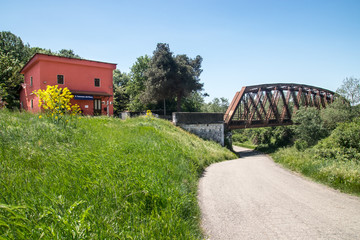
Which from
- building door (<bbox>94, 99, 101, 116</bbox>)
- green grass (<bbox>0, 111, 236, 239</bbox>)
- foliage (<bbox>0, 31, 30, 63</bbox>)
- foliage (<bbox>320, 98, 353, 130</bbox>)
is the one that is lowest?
green grass (<bbox>0, 111, 236, 239</bbox>)

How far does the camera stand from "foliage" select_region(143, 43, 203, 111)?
105 feet

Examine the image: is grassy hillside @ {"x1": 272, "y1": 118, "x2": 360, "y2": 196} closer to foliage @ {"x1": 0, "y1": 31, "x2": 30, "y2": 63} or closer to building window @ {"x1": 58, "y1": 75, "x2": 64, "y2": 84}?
building window @ {"x1": 58, "y1": 75, "x2": 64, "y2": 84}

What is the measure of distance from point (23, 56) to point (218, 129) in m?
Result: 36.2

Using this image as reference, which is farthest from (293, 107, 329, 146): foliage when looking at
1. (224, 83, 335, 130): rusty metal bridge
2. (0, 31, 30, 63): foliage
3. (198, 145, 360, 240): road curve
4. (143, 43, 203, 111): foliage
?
(0, 31, 30, 63): foliage

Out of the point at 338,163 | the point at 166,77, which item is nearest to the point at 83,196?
the point at 338,163

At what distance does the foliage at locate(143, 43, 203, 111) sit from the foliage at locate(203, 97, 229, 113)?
130 ft

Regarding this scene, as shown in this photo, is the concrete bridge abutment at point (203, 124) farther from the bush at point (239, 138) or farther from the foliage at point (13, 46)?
the bush at point (239, 138)

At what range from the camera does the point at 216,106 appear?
74.9 meters

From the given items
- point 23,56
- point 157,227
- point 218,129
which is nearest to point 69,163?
point 157,227

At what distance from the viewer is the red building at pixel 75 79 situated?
2192 cm

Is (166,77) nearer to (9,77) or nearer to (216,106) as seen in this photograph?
(9,77)

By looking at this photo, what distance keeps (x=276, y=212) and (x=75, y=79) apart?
23412mm

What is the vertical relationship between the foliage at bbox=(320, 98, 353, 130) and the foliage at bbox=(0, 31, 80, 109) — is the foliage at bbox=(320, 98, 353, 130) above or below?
below

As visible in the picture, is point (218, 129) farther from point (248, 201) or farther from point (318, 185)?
point (248, 201)
